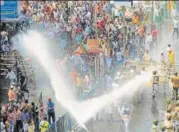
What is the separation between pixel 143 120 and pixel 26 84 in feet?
24.0

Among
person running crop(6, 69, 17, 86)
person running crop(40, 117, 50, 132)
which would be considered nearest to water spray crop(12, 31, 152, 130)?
person running crop(6, 69, 17, 86)

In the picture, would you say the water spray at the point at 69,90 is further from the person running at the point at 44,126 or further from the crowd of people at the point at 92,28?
the person running at the point at 44,126

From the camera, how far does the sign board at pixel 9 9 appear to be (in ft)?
84.0

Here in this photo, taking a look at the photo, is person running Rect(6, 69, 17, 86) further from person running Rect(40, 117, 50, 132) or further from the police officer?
person running Rect(40, 117, 50, 132)

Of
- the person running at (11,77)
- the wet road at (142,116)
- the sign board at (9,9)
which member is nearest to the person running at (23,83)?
the person running at (11,77)

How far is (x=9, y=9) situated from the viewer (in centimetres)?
2605

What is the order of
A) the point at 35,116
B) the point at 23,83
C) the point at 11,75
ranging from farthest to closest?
the point at 23,83 → the point at 11,75 → the point at 35,116

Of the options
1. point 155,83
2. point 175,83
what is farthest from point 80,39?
point 175,83

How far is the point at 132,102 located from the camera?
91.5 feet

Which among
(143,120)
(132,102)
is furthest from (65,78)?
(143,120)

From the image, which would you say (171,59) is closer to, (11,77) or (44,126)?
(11,77)

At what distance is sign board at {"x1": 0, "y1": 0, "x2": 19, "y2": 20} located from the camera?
25.6 m

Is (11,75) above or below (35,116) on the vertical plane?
above

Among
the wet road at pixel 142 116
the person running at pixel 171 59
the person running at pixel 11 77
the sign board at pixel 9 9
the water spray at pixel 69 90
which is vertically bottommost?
the wet road at pixel 142 116
